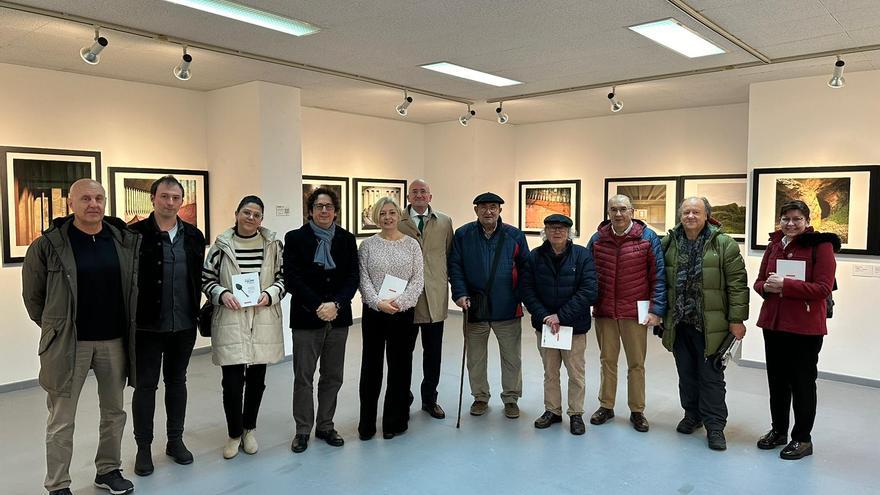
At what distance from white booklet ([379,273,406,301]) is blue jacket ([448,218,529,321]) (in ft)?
1.85

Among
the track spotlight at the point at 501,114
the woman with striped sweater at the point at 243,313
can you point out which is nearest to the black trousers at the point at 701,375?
the woman with striped sweater at the point at 243,313

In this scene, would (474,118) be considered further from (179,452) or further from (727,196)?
(179,452)

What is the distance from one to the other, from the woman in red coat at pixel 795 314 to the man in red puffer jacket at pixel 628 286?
64cm

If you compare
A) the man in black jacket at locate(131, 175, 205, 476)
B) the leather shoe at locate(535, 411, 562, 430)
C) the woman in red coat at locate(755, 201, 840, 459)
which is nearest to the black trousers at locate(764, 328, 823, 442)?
the woman in red coat at locate(755, 201, 840, 459)

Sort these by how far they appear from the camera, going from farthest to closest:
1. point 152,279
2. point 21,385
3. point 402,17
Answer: point 21,385 → point 402,17 → point 152,279

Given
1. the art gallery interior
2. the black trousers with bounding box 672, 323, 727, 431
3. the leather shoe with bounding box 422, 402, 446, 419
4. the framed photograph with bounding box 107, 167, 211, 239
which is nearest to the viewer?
the art gallery interior

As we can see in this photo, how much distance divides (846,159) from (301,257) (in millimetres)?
4964

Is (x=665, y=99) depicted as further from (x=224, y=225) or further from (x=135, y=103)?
(x=135, y=103)

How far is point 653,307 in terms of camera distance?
13.4 ft

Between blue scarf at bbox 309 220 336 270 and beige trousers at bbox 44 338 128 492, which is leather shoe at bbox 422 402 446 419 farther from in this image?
beige trousers at bbox 44 338 128 492

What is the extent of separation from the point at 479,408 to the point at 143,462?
7.44 ft

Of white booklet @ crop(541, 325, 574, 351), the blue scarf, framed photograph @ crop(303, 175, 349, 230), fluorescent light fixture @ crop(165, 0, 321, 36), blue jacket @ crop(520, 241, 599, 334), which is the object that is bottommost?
white booklet @ crop(541, 325, 574, 351)

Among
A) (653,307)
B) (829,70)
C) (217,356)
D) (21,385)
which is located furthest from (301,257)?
(829,70)

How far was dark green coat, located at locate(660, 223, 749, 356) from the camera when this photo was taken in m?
3.83
